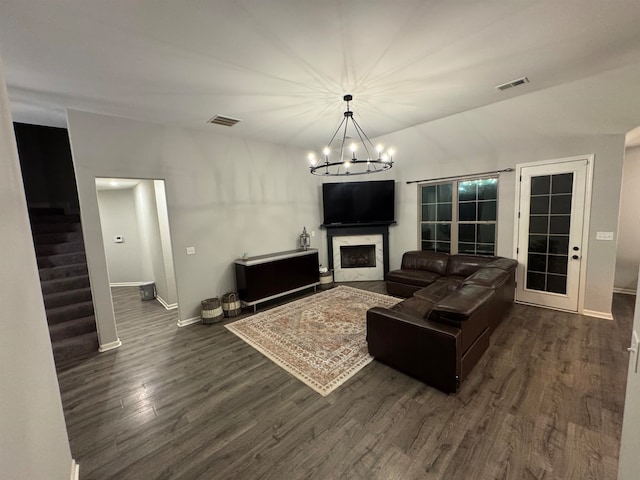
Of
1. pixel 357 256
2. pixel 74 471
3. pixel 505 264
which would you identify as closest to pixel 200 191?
pixel 74 471

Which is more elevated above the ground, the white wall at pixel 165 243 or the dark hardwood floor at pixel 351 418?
the white wall at pixel 165 243

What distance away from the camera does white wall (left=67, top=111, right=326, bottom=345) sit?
3.31m

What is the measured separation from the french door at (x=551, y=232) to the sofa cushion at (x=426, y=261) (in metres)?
1.19

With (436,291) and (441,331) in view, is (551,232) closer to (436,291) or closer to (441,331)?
(436,291)

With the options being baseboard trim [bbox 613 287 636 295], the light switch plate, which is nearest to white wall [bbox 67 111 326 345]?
the light switch plate

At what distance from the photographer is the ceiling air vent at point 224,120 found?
3691 millimetres

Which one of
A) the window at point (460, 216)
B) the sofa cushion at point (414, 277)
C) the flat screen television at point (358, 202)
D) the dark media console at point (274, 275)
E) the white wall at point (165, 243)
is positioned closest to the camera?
the white wall at point (165, 243)

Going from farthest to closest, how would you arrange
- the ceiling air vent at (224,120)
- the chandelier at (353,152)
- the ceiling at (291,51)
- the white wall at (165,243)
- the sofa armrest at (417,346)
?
the white wall at (165,243) < the ceiling air vent at (224,120) < the chandelier at (353,152) < the sofa armrest at (417,346) < the ceiling at (291,51)

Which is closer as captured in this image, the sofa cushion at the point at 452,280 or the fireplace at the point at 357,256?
the sofa cushion at the point at 452,280

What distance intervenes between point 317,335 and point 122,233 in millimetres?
Answer: 5991

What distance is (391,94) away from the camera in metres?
3.18

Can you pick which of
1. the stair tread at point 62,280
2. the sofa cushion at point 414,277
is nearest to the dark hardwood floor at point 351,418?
the stair tread at point 62,280

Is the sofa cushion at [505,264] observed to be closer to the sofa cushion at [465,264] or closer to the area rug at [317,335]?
the sofa cushion at [465,264]

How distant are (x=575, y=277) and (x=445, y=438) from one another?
12.2ft
